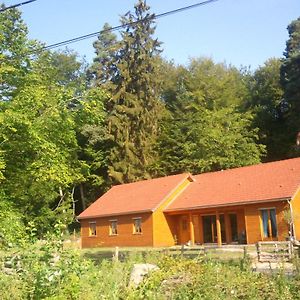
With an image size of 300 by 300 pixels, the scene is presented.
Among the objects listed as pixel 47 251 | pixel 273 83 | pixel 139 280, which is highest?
pixel 273 83

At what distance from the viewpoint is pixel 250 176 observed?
32.4m

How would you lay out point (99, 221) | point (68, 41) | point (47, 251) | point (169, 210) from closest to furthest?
point (47, 251) → point (68, 41) → point (169, 210) → point (99, 221)

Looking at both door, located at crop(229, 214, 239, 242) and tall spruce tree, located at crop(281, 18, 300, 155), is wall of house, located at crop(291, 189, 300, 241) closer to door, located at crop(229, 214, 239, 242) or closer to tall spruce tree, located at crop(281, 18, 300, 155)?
door, located at crop(229, 214, 239, 242)

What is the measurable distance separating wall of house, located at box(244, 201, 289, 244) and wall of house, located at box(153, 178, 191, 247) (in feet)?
21.5

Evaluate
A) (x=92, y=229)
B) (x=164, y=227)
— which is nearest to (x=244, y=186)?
(x=164, y=227)

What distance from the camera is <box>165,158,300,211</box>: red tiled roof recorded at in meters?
28.3

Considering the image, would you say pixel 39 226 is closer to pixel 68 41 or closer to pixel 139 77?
pixel 68 41

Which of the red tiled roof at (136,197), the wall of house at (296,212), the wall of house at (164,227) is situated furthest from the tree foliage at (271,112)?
the wall of house at (296,212)

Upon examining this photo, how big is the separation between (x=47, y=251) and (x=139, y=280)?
1858mm

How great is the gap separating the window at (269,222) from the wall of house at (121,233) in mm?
9004

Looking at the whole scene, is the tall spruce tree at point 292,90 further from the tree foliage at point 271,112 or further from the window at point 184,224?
the window at point 184,224

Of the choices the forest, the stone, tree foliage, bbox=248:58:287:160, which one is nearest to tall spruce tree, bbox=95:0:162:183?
the forest

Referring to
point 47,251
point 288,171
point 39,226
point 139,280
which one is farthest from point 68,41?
point 288,171

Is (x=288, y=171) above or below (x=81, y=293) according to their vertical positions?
above
